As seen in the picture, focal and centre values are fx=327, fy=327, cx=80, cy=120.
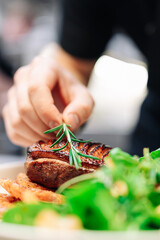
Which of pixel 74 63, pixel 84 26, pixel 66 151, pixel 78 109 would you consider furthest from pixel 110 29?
pixel 66 151

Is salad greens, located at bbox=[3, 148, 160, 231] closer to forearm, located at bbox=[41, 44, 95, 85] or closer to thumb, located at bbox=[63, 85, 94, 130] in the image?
thumb, located at bbox=[63, 85, 94, 130]

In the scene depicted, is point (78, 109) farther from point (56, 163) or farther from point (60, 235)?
point (60, 235)

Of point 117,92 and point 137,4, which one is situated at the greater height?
point 117,92

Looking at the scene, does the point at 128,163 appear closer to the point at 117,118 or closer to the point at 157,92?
the point at 157,92

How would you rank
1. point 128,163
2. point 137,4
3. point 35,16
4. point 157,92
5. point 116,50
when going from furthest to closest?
1. point 35,16
2. point 116,50
3. point 137,4
4. point 157,92
5. point 128,163

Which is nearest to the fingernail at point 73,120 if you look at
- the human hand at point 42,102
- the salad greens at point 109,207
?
the human hand at point 42,102

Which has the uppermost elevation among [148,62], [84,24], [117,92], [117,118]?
[117,92]

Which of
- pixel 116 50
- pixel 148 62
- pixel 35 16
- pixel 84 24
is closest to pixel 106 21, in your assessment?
pixel 84 24
